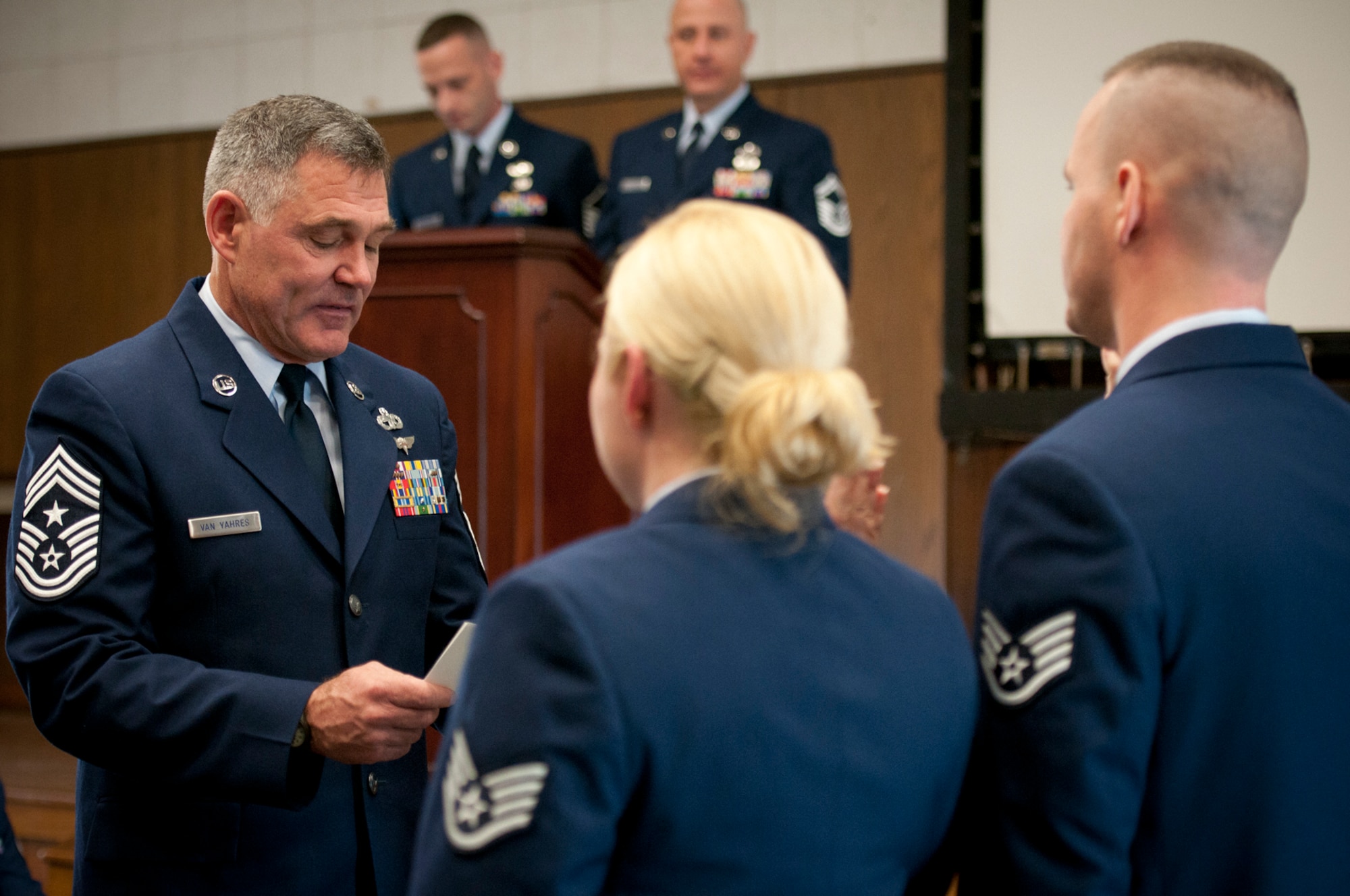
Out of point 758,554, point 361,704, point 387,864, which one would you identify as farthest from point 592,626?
point 387,864

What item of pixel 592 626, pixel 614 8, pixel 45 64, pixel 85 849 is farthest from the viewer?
pixel 45 64

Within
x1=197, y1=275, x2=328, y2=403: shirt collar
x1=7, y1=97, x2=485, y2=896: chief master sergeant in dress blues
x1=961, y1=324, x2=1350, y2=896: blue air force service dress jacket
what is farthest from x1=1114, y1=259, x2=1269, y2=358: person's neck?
x1=197, y1=275, x2=328, y2=403: shirt collar

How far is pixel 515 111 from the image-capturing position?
450 centimetres

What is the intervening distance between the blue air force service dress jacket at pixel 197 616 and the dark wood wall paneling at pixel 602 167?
3.25 meters

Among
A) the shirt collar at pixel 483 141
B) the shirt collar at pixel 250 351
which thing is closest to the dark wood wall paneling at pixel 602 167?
the shirt collar at pixel 483 141

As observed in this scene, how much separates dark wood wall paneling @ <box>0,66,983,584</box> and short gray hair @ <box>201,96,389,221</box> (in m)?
3.31

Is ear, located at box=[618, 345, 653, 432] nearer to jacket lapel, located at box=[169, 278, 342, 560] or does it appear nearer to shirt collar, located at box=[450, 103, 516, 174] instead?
jacket lapel, located at box=[169, 278, 342, 560]

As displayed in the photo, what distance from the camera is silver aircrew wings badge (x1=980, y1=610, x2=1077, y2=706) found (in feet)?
3.55

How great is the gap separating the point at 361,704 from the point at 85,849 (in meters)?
0.45

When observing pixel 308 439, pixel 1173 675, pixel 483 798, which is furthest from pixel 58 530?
pixel 1173 675

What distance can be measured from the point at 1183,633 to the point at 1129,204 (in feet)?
1.38

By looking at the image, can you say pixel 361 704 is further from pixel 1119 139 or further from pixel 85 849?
pixel 1119 139

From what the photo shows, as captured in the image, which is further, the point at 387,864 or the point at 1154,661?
the point at 387,864

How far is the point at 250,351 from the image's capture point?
65.8 inches
